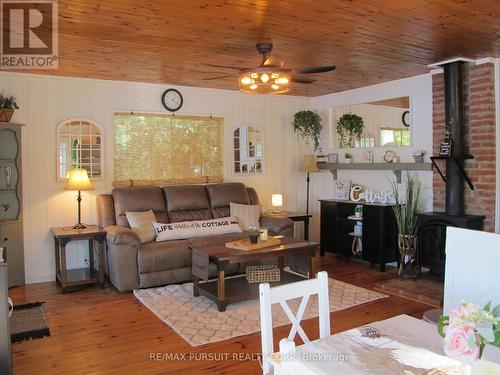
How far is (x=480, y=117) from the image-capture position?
195 inches

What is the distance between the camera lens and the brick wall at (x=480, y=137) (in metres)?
4.88

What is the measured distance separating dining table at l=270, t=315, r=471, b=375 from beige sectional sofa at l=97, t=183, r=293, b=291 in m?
3.38

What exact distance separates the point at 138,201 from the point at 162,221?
1.28 ft

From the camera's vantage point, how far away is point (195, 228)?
5508 mm

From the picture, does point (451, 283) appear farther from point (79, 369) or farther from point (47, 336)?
point (47, 336)

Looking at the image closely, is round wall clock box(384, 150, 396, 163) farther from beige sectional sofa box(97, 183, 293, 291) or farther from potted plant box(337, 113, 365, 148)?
beige sectional sofa box(97, 183, 293, 291)

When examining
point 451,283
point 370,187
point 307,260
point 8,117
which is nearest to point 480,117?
point 370,187

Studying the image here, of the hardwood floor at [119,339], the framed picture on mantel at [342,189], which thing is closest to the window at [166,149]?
the hardwood floor at [119,339]

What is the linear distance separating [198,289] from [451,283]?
3.11 metres

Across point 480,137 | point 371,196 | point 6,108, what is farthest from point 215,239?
point 480,137

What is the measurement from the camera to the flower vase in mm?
5383

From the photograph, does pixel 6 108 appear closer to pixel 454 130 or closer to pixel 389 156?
pixel 389 156

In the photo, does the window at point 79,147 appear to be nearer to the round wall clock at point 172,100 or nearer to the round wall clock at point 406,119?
the round wall clock at point 172,100

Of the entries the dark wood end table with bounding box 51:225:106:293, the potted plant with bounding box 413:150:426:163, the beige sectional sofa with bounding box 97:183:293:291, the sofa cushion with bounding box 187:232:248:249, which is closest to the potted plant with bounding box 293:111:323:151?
the beige sectional sofa with bounding box 97:183:293:291
